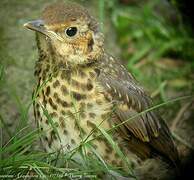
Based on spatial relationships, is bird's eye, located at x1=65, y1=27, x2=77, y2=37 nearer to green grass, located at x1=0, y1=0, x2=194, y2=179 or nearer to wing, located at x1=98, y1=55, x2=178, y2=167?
wing, located at x1=98, y1=55, x2=178, y2=167

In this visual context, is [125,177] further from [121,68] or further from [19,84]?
[19,84]

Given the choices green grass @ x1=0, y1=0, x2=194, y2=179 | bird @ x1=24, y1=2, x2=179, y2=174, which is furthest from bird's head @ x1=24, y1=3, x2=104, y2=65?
green grass @ x1=0, y1=0, x2=194, y2=179

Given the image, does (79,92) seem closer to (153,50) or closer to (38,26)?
(38,26)

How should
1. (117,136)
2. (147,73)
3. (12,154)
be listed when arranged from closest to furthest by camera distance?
(12,154) < (117,136) < (147,73)

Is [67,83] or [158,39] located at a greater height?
[67,83]

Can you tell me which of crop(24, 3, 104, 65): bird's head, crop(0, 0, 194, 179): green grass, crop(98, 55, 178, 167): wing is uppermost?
crop(24, 3, 104, 65): bird's head

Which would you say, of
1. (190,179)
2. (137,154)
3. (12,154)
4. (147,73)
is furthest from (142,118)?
(147,73)

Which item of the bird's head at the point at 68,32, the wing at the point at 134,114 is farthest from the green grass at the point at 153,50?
the bird's head at the point at 68,32

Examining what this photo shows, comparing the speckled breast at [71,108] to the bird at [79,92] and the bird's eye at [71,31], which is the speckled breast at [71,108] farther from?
the bird's eye at [71,31]
